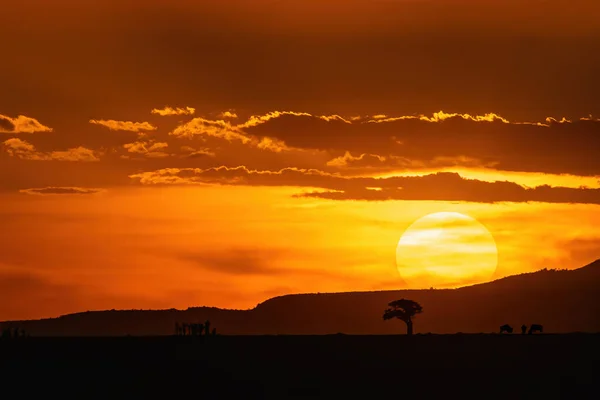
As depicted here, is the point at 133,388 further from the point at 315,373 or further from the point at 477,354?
the point at 477,354

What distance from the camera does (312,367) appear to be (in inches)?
3686

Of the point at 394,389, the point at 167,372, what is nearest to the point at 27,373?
the point at 167,372

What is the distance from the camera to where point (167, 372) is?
91.5m

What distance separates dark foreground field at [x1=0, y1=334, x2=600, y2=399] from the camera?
83.0 metres

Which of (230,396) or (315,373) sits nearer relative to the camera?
(230,396)

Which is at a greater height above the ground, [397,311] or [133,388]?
[397,311]

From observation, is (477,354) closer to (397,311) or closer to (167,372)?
(167,372)

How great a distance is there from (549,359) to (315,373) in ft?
56.8

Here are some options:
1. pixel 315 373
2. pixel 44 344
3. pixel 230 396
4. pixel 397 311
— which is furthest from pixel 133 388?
pixel 397 311

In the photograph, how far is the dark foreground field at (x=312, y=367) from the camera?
3268 inches

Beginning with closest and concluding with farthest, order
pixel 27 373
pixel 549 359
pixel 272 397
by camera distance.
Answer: pixel 272 397
pixel 27 373
pixel 549 359

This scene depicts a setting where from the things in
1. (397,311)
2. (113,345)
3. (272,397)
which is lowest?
(272,397)

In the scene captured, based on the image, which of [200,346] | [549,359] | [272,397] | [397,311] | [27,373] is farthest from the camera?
[397,311]

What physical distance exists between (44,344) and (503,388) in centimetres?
4375
